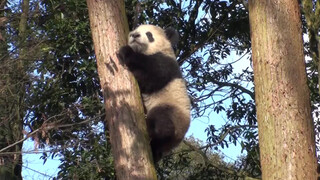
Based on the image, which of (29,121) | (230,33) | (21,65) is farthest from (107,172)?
(230,33)

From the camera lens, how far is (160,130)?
16.7 ft

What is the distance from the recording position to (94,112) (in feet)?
24.5

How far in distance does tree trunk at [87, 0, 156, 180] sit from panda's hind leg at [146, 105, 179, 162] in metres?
0.89

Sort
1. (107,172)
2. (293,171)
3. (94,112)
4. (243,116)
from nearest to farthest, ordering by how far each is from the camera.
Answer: (293,171) → (107,172) → (94,112) → (243,116)

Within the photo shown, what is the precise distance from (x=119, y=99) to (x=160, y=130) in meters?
1.05

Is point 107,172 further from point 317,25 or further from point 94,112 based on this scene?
point 317,25

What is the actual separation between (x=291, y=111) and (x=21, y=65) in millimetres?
5385

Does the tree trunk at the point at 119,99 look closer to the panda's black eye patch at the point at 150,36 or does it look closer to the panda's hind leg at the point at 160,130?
the panda's hind leg at the point at 160,130

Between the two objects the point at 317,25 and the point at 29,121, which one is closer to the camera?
the point at 317,25

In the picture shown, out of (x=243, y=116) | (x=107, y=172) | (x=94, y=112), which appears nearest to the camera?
(x=107, y=172)

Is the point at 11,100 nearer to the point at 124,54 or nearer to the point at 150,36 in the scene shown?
the point at 150,36

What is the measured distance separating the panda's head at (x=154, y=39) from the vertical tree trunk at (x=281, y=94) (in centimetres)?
161

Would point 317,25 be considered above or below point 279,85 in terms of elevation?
above

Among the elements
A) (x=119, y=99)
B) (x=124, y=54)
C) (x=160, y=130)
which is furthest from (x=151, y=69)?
(x=119, y=99)
